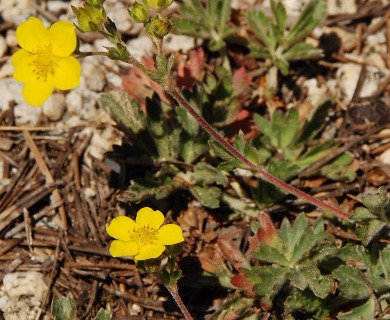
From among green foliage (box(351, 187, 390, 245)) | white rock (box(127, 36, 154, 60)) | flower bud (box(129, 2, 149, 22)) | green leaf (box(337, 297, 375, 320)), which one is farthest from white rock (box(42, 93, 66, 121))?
green leaf (box(337, 297, 375, 320))

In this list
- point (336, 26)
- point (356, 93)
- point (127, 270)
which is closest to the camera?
point (127, 270)

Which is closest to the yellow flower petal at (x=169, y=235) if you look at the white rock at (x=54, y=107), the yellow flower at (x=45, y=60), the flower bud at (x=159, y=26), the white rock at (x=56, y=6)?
the yellow flower at (x=45, y=60)

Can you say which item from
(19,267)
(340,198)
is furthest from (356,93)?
(19,267)

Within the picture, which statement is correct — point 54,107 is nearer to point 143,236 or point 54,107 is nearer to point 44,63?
point 44,63

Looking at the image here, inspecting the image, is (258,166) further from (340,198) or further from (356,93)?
(356,93)

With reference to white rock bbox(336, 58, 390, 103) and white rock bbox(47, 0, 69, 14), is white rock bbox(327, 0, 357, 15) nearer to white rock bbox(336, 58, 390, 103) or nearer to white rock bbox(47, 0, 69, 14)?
white rock bbox(336, 58, 390, 103)

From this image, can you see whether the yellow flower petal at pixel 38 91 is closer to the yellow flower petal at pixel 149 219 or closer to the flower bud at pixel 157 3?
the flower bud at pixel 157 3
